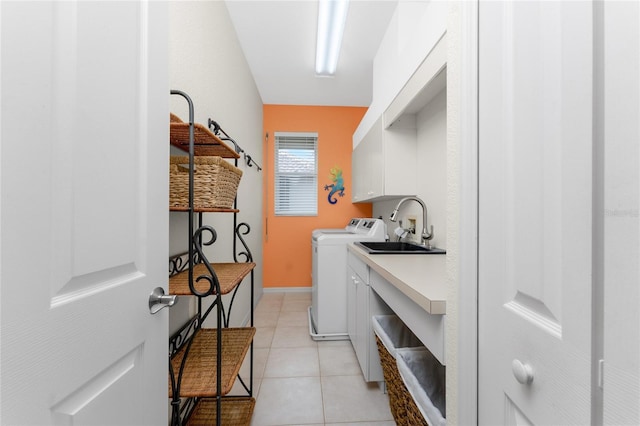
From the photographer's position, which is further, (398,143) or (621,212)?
(398,143)

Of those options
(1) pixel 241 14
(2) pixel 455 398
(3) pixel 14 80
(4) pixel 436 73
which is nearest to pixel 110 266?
(3) pixel 14 80

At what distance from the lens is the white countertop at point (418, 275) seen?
0.84 meters

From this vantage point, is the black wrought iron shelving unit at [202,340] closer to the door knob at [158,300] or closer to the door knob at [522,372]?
the door knob at [158,300]

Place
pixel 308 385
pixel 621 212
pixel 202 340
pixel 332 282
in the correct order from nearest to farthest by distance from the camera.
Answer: pixel 621 212 < pixel 202 340 < pixel 308 385 < pixel 332 282

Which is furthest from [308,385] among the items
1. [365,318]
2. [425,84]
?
[425,84]

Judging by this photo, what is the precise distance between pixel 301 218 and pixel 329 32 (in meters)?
2.33

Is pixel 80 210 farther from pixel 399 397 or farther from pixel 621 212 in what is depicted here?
pixel 399 397

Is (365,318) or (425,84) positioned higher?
(425,84)

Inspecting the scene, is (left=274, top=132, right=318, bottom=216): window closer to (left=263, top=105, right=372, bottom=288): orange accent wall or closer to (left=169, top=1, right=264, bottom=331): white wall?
(left=263, top=105, right=372, bottom=288): orange accent wall

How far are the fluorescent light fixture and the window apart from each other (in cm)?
115

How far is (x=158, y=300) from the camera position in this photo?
712 millimetres

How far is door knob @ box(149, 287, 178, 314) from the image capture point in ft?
2.28

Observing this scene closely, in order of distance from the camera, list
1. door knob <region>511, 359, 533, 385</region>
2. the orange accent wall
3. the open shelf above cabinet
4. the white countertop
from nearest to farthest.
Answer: door knob <region>511, 359, 533, 385</region> → the white countertop → the open shelf above cabinet → the orange accent wall

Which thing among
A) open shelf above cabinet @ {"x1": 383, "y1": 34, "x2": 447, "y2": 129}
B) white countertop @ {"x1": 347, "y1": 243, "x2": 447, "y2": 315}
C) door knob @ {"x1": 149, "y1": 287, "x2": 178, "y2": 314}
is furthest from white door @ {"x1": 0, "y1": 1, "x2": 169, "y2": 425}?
open shelf above cabinet @ {"x1": 383, "y1": 34, "x2": 447, "y2": 129}
